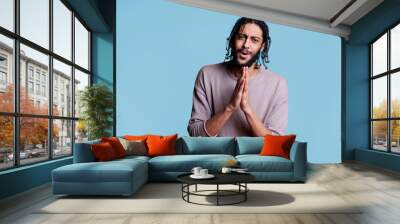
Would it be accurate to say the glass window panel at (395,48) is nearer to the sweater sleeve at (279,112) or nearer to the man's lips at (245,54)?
the sweater sleeve at (279,112)

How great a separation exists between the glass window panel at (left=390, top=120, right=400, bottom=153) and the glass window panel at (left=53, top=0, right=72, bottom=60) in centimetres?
668

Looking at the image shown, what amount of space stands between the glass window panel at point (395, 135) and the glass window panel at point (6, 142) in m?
7.04

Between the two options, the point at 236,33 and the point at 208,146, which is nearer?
the point at 208,146

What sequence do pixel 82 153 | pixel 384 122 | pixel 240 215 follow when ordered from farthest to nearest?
pixel 384 122 < pixel 82 153 < pixel 240 215

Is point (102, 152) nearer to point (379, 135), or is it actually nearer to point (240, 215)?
point (240, 215)

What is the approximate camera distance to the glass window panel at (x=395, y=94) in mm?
7793

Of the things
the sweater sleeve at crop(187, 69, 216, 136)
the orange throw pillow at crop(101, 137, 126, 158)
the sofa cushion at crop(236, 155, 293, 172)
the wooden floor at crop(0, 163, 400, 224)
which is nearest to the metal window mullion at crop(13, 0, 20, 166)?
the wooden floor at crop(0, 163, 400, 224)

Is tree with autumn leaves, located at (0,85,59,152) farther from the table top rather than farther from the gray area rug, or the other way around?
the table top

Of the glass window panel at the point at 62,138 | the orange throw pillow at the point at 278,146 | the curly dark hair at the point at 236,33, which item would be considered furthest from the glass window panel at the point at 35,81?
the curly dark hair at the point at 236,33

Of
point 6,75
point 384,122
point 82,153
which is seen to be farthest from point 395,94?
point 6,75

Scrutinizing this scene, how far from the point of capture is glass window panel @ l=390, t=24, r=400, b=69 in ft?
25.6

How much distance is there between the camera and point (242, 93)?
8.16 m

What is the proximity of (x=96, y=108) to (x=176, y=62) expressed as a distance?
2034 mm

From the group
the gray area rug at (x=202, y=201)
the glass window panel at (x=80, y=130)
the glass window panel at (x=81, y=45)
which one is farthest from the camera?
the glass window panel at (x=81, y=45)
